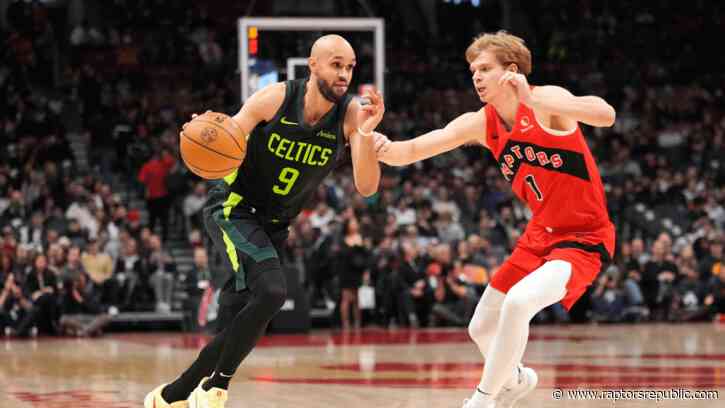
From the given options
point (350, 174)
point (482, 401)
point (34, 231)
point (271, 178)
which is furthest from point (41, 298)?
A: point (482, 401)

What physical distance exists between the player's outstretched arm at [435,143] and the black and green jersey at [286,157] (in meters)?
0.28

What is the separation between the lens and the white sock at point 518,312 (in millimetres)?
5992

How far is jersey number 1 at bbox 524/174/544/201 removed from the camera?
21.0 feet

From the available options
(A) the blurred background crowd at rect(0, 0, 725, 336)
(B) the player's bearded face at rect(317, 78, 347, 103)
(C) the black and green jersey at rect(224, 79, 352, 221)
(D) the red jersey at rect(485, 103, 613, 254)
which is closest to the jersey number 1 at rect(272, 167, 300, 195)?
(C) the black and green jersey at rect(224, 79, 352, 221)

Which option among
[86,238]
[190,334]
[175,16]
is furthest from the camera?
[175,16]

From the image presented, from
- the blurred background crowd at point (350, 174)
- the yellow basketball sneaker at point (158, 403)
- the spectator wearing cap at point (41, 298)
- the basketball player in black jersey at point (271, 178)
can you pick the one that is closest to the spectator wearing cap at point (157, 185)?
the blurred background crowd at point (350, 174)

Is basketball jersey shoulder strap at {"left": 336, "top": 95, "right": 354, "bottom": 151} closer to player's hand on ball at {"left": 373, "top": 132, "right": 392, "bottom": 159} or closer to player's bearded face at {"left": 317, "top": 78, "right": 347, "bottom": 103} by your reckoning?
player's bearded face at {"left": 317, "top": 78, "right": 347, "bottom": 103}

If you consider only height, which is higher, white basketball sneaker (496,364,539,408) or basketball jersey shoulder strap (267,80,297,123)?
basketball jersey shoulder strap (267,80,297,123)

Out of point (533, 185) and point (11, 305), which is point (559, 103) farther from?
point (11, 305)

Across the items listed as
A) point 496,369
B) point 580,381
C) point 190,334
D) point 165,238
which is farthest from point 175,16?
point 496,369

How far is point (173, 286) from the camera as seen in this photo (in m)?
18.0

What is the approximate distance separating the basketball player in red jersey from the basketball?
79 cm

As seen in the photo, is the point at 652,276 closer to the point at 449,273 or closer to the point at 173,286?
the point at 449,273

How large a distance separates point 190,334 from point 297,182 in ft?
33.0
